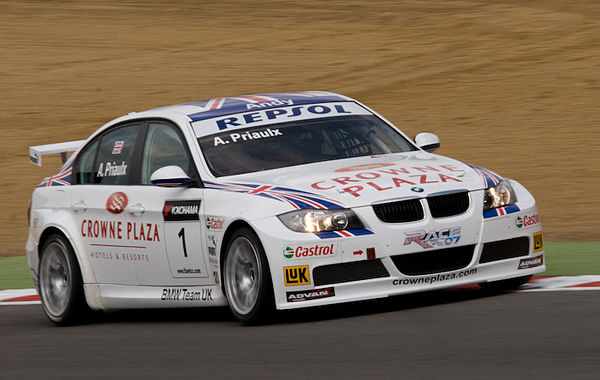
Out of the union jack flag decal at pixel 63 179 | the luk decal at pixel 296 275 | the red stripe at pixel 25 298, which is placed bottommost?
the red stripe at pixel 25 298

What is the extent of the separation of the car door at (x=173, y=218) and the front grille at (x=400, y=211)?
122cm

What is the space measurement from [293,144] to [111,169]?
4.70 ft

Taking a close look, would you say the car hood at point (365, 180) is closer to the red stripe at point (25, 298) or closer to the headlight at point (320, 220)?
the headlight at point (320, 220)

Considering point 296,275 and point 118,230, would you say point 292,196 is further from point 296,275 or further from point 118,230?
point 118,230

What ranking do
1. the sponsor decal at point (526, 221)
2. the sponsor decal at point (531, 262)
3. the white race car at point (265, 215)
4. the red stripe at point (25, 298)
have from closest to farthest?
the white race car at point (265, 215)
the sponsor decal at point (526, 221)
the sponsor decal at point (531, 262)
the red stripe at point (25, 298)

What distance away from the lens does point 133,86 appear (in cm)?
2309

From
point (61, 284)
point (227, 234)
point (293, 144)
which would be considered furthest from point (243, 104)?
point (61, 284)

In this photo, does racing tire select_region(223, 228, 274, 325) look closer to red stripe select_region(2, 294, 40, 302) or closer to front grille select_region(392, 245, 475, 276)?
front grille select_region(392, 245, 475, 276)

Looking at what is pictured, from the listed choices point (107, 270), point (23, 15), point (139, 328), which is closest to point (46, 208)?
point (107, 270)

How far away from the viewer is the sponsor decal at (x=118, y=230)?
8.80 meters

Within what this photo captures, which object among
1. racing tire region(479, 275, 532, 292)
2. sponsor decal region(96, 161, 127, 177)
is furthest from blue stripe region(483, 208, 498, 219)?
sponsor decal region(96, 161, 127, 177)

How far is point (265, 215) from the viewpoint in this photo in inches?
310

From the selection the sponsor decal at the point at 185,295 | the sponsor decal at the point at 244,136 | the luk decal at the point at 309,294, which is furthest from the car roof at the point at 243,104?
the luk decal at the point at 309,294

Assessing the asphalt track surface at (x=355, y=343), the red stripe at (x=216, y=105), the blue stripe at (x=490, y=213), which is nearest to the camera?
the asphalt track surface at (x=355, y=343)
